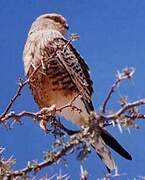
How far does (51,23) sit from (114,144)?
2464mm

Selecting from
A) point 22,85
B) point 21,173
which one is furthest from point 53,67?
point 21,173

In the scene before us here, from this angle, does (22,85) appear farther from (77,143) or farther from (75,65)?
(75,65)

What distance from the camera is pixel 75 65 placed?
5.09 m

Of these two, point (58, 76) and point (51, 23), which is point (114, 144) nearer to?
point (58, 76)

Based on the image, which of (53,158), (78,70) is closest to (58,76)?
Result: (78,70)

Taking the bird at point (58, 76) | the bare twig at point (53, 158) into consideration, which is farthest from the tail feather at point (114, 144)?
the bare twig at point (53, 158)

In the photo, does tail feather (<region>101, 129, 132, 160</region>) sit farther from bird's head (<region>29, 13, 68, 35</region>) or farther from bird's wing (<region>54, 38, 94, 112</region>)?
bird's head (<region>29, 13, 68, 35</region>)

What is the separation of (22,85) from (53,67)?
2.46 meters

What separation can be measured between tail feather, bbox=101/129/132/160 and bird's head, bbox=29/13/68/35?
218cm

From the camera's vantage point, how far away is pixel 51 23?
19.2 feet

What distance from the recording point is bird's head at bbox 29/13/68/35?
5.79m

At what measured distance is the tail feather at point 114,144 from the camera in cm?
333

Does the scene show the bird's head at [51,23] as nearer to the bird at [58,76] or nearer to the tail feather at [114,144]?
the bird at [58,76]

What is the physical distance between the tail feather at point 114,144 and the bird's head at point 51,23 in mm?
2175
